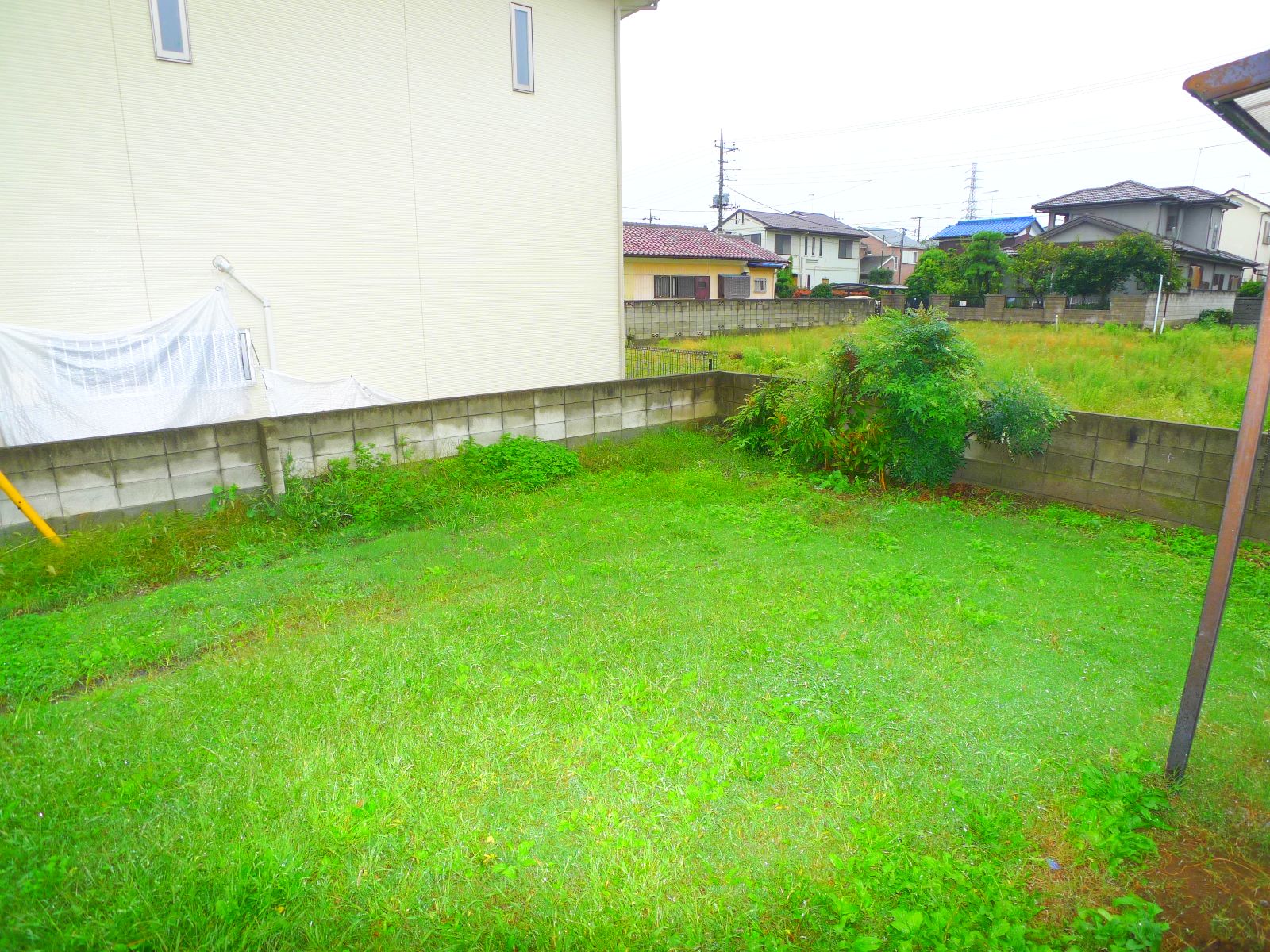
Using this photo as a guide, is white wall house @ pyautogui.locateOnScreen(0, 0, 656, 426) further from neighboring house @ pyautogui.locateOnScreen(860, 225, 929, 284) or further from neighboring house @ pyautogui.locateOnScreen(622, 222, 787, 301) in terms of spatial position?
neighboring house @ pyautogui.locateOnScreen(860, 225, 929, 284)

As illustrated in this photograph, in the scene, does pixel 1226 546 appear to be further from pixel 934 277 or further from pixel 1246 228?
pixel 1246 228

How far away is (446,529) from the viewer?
242 inches

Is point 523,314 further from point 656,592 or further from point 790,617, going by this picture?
point 790,617

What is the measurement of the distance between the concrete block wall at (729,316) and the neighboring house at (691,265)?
1.41 m

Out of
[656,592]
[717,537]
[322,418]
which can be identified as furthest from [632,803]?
[322,418]

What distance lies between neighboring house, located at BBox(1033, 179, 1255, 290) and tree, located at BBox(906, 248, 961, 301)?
13.3 ft

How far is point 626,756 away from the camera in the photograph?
2953 mm

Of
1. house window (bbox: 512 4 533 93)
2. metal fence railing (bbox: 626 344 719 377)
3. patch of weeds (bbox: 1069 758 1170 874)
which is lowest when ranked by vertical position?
patch of weeds (bbox: 1069 758 1170 874)

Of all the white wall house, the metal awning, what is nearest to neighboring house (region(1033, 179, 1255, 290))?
the white wall house

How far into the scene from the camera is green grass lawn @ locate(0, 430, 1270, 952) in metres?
2.25

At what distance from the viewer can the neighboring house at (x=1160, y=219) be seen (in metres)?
28.0

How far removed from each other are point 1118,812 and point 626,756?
1789mm

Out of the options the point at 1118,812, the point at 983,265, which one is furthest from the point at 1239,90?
the point at 983,265

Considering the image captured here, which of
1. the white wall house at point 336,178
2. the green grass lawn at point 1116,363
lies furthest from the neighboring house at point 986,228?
the white wall house at point 336,178
